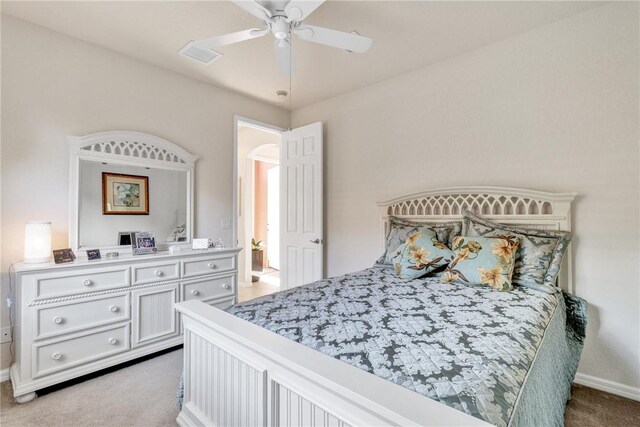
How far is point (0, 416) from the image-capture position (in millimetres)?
1761

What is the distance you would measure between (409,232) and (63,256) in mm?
2674

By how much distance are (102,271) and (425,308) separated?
7.49 ft

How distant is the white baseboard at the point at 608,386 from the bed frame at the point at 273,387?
132 centimetres

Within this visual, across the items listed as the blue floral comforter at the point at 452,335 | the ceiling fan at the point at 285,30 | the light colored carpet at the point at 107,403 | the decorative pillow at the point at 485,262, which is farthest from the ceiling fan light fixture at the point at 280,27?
the light colored carpet at the point at 107,403

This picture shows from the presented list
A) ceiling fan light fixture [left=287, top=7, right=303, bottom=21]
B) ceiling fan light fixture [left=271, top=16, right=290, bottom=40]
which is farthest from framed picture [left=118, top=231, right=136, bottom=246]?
ceiling fan light fixture [left=287, top=7, right=303, bottom=21]

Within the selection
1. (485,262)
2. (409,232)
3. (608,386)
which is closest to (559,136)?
(485,262)

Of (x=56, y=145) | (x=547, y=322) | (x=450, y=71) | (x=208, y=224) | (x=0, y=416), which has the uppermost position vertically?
(x=450, y=71)

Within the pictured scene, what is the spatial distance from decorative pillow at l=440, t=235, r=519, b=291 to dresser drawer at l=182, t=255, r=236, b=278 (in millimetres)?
2018

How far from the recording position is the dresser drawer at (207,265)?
8.95 ft

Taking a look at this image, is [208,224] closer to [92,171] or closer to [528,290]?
[92,171]

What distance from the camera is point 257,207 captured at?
670 cm

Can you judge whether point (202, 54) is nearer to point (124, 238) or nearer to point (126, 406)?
point (124, 238)

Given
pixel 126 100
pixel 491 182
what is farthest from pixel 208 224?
pixel 491 182

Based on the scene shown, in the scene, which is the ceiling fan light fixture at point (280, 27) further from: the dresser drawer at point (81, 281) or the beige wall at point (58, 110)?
the dresser drawer at point (81, 281)
